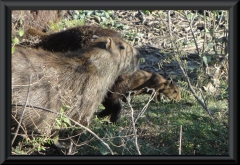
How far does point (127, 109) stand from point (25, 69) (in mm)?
2349

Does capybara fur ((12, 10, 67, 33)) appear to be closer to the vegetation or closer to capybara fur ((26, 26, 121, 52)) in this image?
the vegetation

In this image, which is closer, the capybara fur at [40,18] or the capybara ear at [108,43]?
the capybara ear at [108,43]

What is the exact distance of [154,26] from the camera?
424 inches

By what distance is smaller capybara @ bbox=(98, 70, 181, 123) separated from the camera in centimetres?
707

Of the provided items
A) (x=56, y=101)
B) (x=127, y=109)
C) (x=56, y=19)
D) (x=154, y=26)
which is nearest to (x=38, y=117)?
(x=56, y=101)

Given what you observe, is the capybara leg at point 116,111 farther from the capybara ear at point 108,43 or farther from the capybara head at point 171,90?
the capybara head at point 171,90

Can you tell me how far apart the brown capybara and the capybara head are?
1.58 meters

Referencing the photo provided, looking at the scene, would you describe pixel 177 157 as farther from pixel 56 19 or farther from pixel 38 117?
pixel 56 19

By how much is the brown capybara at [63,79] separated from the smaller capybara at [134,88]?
2.05ft

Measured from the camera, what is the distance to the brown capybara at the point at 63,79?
5.33m

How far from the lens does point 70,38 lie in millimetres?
7484
